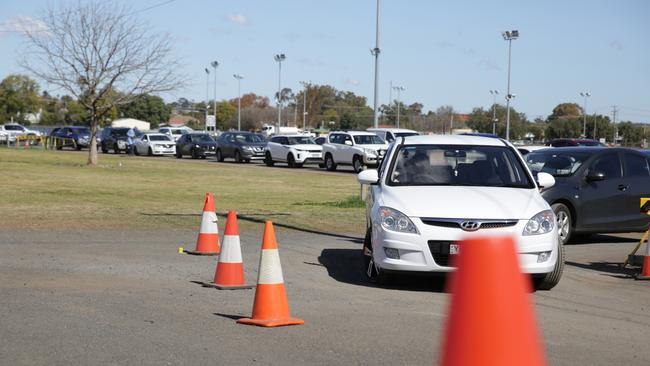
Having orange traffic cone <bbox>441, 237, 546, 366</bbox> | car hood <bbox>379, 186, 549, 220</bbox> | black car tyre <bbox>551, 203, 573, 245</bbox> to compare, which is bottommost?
black car tyre <bbox>551, 203, 573, 245</bbox>

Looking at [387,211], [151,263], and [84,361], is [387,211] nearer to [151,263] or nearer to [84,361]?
[151,263]

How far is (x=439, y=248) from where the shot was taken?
8.95m

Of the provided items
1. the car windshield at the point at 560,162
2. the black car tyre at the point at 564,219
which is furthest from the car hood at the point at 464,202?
the car windshield at the point at 560,162

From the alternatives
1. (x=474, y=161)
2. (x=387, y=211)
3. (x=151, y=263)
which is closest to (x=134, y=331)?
(x=387, y=211)

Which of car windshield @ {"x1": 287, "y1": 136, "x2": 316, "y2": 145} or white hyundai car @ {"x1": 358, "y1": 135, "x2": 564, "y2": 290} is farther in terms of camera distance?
car windshield @ {"x1": 287, "y1": 136, "x2": 316, "y2": 145}

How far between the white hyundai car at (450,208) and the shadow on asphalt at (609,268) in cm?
160

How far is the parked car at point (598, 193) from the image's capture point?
1414 cm

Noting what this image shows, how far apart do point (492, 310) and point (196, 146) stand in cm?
5075

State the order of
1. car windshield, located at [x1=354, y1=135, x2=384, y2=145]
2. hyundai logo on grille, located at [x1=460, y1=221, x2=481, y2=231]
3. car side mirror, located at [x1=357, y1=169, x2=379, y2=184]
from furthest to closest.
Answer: car windshield, located at [x1=354, y1=135, x2=384, y2=145]
car side mirror, located at [x1=357, y1=169, x2=379, y2=184]
hyundai logo on grille, located at [x1=460, y1=221, x2=481, y2=231]

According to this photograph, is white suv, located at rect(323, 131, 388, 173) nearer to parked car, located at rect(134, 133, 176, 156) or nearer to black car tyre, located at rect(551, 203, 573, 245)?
parked car, located at rect(134, 133, 176, 156)

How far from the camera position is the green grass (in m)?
16.3

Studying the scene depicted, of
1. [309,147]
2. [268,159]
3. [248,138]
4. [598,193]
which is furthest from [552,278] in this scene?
[248,138]

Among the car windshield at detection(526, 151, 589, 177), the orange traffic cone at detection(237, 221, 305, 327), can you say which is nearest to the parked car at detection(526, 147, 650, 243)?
the car windshield at detection(526, 151, 589, 177)

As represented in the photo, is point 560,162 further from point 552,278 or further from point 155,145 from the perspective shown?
point 155,145
